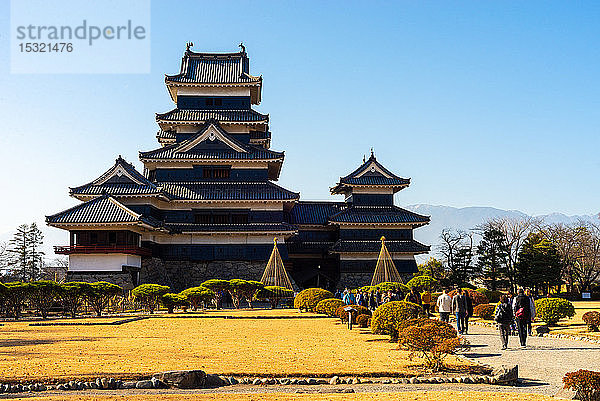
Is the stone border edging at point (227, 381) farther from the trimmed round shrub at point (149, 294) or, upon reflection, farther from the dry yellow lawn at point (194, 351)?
the trimmed round shrub at point (149, 294)

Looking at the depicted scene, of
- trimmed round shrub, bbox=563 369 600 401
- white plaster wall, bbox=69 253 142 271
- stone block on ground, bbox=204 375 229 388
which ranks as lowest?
stone block on ground, bbox=204 375 229 388

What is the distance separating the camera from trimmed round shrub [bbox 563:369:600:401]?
1176 centimetres

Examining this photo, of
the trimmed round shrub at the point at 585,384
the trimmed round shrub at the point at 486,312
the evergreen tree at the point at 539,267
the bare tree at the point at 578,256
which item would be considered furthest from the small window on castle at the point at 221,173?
the trimmed round shrub at the point at 585,384

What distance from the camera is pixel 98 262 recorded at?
50.3 meters

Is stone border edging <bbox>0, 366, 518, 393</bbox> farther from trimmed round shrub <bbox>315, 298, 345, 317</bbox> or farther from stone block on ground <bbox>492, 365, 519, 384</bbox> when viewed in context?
trimmed round shrub <bbox>315, 298, 345, 317</bbox>

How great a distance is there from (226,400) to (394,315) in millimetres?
10782

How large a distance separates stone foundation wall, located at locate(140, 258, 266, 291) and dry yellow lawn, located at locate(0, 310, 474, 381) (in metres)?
25.4

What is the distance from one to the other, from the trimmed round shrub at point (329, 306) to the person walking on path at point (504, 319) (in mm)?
14018

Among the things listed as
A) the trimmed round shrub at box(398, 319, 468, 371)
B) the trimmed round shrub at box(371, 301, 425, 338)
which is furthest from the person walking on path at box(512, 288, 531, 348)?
the trimmed round shrub at box(398, 319, 468, 371)

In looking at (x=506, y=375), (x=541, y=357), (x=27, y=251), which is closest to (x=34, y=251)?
(x=27, y=251)

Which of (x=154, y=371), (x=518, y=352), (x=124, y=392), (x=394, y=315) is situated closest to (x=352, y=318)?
(x=394, y=315)

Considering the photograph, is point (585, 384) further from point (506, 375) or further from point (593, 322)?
point (593, 322)

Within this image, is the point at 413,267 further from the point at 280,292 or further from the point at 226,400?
the point at 226,400

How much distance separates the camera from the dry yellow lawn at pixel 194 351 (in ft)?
53.4
